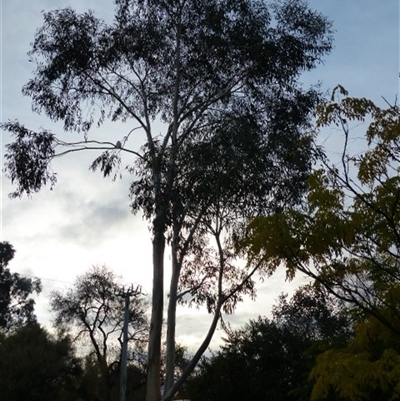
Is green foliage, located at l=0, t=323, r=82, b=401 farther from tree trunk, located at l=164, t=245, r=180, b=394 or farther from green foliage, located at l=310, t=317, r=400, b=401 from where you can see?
green foliage, located at l=310, t=317, r=400, b=401

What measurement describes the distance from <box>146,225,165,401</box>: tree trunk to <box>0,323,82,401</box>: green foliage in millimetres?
9257

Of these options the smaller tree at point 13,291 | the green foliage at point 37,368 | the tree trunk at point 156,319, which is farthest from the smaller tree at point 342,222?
the smaller tree at point 13,291

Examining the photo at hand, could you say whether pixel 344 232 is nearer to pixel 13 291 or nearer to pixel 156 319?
pixel 156 319

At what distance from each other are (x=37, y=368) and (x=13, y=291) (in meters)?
20.5

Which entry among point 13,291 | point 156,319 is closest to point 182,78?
point 156,319

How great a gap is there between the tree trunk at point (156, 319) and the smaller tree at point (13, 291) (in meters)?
28.5

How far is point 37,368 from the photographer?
959 inches

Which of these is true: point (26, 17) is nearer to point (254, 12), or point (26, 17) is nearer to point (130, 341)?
point (254, 12)

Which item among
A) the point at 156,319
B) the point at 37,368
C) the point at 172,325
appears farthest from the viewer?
the point at 37,368

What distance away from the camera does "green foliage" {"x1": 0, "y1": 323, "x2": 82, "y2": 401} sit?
23.6 m

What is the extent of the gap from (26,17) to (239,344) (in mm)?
12699

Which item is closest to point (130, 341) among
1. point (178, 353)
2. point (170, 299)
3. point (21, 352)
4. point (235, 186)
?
point (178, 353)

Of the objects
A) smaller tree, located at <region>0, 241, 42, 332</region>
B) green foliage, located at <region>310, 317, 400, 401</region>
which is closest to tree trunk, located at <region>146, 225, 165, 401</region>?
green foliage, located at <region>310, 317, 400, 401</region>

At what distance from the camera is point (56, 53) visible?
19.3m
